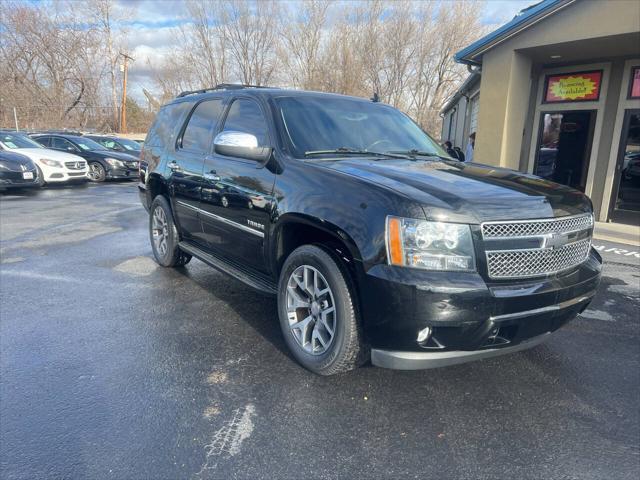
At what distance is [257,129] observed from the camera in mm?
3793

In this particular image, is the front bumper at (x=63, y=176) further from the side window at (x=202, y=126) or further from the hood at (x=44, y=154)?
the side window at (x=202, y=126)

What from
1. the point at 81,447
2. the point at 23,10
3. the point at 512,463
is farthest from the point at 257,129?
the point at 23,10

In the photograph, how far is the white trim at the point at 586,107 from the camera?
9.79 meters

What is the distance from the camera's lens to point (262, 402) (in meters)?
2.86

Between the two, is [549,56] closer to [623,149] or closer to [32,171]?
[623,149]

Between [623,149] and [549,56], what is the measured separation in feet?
8.25

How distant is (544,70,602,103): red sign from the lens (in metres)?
9.94

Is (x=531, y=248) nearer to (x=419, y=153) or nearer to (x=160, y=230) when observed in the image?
(x=419, y=153)

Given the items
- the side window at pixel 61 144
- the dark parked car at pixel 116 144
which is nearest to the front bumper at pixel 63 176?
the side window at pixel 61 144

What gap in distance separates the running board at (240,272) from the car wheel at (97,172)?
505 inches

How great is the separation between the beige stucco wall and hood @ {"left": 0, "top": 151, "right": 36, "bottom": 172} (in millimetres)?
11579

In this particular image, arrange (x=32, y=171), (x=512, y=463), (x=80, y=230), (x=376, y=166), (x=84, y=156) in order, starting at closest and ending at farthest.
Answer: (x=512, y=463) → (x=376, y=166) → (x=80, y=230) → (x=32, y=171) → (x=84, y=156)

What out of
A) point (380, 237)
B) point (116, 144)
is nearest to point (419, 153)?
point (380, 237)

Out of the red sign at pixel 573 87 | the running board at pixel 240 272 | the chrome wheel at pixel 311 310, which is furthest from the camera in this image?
the red sign at pixel 573 87
